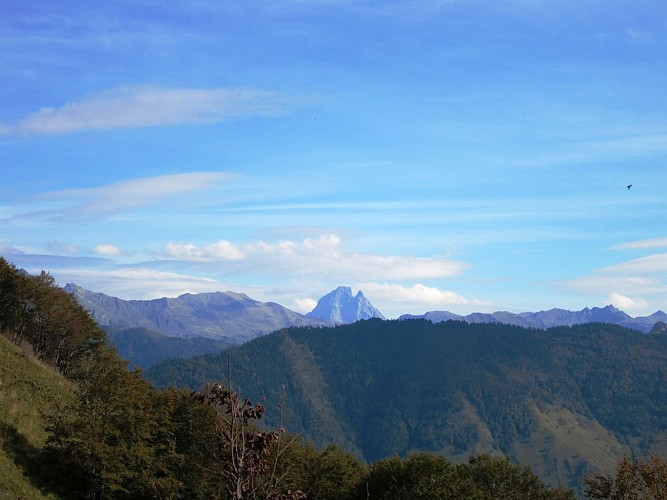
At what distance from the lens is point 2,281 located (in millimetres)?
93688

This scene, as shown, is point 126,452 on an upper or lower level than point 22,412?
lower

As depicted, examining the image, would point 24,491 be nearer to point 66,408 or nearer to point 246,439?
point 66,408

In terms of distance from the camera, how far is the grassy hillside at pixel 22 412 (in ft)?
155

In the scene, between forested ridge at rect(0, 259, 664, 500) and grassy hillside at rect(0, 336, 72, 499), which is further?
forested ridge at rect(0, 259, 664, 500)

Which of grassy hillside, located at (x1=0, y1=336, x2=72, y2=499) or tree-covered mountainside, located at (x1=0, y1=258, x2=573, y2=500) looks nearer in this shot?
grassy hillside, located at (x1=0, y1=336, x2=72, y2=499)

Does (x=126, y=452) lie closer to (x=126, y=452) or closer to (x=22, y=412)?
(x=126, y=452)

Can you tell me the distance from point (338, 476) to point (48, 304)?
4636 centimetres


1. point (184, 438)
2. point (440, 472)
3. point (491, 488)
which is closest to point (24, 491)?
point (184, 438)

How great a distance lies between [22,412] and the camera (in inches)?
2272

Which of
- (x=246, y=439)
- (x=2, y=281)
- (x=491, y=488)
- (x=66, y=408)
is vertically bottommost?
(x=491, y=488)

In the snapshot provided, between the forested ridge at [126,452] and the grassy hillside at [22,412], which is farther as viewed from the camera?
the forested ridge at [126,452]

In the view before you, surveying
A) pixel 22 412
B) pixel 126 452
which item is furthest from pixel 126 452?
pixel 22 412

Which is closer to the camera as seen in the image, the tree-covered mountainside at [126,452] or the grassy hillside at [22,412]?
the grassy hillside at [22,412]

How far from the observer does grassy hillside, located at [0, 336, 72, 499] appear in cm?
4709
